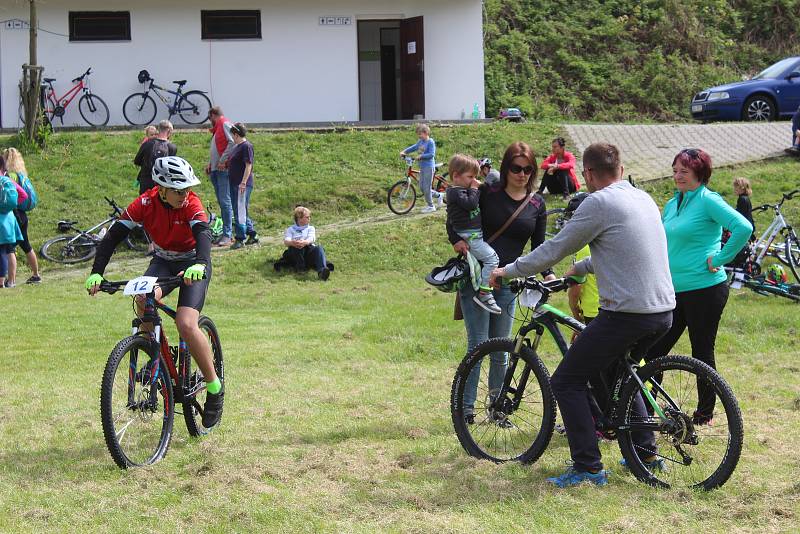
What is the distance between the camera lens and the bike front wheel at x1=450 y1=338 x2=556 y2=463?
635 centimetres

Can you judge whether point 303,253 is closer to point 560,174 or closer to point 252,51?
point 560,174

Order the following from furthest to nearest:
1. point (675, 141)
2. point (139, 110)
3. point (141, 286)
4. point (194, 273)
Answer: point (139, 110) < point (675, 141) < point (194, 273) < point (141, 286)

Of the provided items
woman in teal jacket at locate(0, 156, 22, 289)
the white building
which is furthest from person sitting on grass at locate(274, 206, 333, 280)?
the white building

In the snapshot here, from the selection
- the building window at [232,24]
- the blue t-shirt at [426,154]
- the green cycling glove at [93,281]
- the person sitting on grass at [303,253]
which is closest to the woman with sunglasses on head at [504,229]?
the green cycling glove at [93,281]

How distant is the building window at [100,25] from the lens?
81.6 ft

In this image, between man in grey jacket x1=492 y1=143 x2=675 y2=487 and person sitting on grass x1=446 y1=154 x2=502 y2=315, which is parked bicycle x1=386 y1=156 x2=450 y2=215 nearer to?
person sitting on grass x1=446 y1=154 x2=502 y2=315

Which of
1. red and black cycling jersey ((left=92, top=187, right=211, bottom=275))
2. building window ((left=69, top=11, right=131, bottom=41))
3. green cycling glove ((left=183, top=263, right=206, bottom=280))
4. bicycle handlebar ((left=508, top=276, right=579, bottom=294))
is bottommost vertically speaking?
bicycle handlebar ((left=508, top=276, right=579, bottom=294))

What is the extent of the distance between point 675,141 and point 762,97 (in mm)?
4282

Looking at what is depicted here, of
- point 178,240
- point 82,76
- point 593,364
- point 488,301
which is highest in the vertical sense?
point 82,76

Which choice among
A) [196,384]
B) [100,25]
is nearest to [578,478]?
[196,384]

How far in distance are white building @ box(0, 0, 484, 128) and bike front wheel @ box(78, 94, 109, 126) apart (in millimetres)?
278

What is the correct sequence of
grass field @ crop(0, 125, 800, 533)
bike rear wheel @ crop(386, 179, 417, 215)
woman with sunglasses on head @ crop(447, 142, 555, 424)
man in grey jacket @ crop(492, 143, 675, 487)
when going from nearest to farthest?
grass field @ crop(0, 125, 800, 533) < man in grey jacket @ crop(492, 143, 675, 487) < woman with sunglasses on head @ crop(447, 142, 555, 424) < bike rear wheel @ crop(386, 179, 417, 215)

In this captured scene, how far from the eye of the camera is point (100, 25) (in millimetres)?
25016

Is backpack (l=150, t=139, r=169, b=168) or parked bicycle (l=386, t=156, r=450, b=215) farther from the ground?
backpack (l=150, t=139, r=169, b=168)
